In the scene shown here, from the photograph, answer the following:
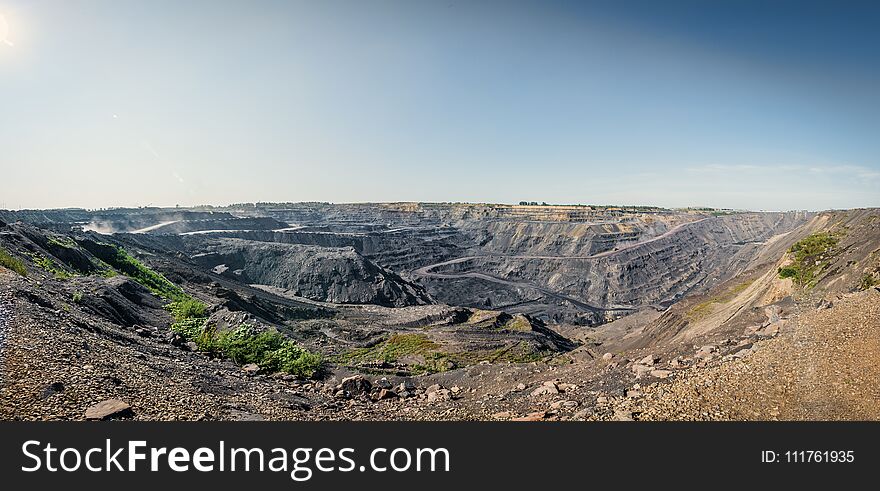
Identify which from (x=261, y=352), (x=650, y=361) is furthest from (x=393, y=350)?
(x=650, y=361)

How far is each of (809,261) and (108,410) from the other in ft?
115

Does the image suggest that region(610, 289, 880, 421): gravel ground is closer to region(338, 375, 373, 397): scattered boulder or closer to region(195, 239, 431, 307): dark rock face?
region(338, 375, 373, 397): scattered boulder

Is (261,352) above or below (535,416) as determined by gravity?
below

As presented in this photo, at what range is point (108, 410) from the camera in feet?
27.5

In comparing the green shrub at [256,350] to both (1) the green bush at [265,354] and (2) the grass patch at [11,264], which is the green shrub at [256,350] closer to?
(1) the green bush at [265,354]

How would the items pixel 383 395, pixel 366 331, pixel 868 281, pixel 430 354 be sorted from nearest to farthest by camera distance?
pixel 383 395
pixel 868 281
pixel 430 354
pixel 366 331

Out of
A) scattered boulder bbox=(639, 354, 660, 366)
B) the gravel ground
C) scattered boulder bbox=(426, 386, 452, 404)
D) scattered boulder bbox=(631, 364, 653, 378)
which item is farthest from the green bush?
the gravel ground

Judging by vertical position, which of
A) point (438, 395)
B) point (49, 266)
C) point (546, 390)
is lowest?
point (438, 395)

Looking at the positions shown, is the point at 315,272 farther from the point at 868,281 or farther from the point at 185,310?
the point at 868,281

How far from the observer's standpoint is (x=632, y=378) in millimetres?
12312

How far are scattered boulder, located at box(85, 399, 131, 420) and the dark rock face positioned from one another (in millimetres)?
48315

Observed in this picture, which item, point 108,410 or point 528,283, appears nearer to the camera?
point 108,410

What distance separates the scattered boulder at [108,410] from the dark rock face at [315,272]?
48.3 m

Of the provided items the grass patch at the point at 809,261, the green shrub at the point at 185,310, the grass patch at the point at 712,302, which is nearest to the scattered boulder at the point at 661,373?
the grass patch at the point at 809,261
